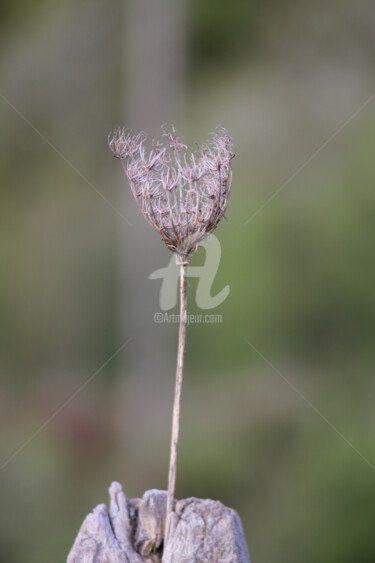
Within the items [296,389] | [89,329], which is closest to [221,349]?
[296,389]

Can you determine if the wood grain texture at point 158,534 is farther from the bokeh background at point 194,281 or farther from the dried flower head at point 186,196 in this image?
the bokeh background at point 194,281

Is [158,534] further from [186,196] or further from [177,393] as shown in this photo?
[186,196]

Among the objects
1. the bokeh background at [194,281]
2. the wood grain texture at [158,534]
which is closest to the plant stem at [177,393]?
the wood grain texture at [158,534]

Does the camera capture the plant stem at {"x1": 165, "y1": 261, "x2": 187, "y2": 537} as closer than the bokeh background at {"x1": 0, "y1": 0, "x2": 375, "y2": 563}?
Yes

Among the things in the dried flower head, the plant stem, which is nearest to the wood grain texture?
the plant stem

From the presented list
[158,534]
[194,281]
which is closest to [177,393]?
[158,534]

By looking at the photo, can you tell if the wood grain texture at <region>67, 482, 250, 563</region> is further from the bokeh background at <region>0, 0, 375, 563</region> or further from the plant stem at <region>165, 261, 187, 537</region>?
the bokeh background at <region>0, 0, 375, 563</region>
